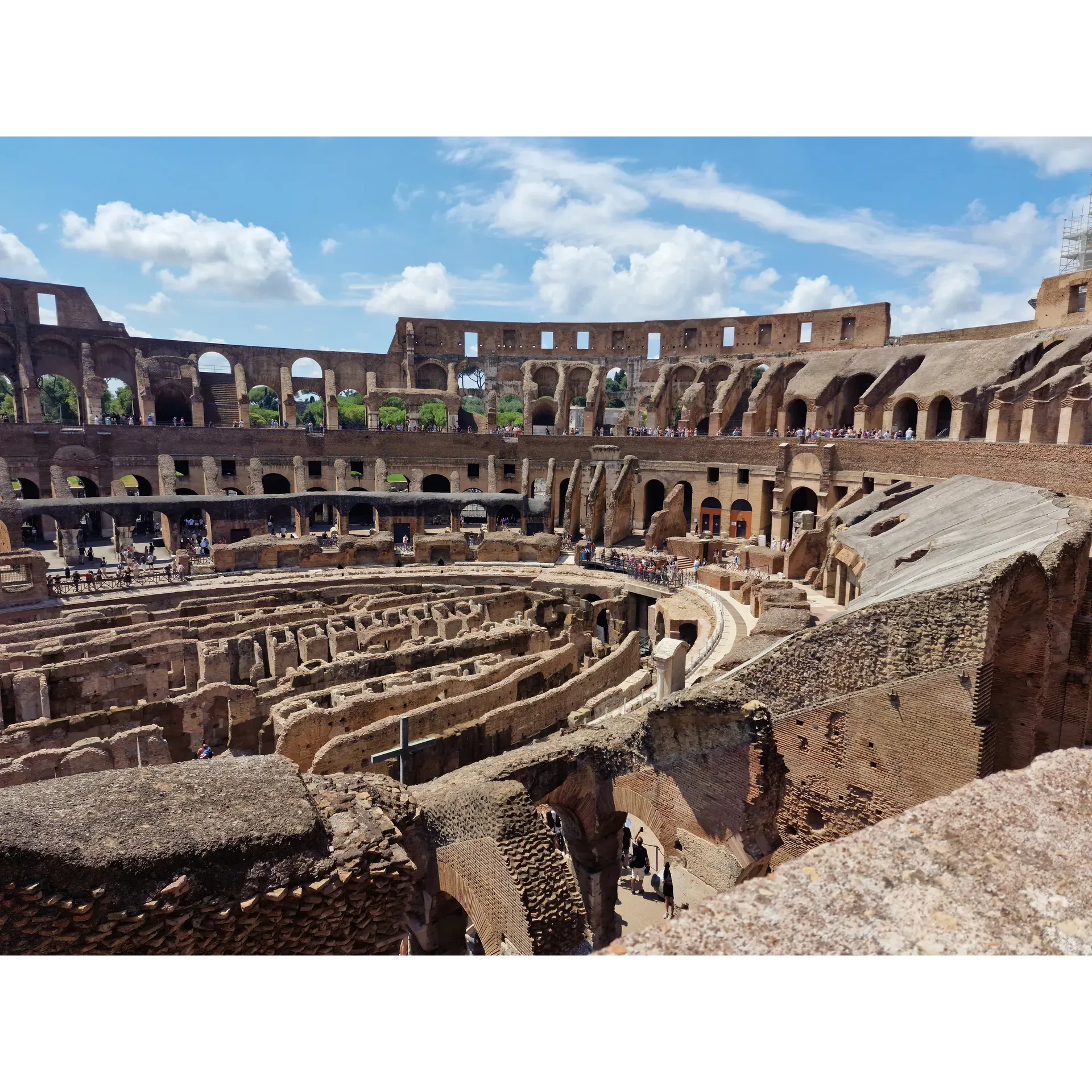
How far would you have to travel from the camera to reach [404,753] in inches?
470

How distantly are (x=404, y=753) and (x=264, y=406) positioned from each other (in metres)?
55.4

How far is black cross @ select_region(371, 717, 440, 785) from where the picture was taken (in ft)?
38.0

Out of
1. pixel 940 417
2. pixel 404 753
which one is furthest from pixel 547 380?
pixel 404 753

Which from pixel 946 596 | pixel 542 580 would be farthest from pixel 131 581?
pixel 946 596

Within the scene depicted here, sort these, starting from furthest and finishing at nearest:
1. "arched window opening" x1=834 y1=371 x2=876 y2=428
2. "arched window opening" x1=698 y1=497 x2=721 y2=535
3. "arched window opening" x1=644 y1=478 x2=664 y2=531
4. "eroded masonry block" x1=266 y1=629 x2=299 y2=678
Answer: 1. "arched window opening" x1=644 y1=478 x2=664 y2=531
2. "arched window opening" x1=834 y1=371 x2=876 y2=428
3. "arched window opening" x1=698 y1=497 x2=721 y2=535
4. "eroded masonry block" x1=266 y1=629 x2=299 y2=678

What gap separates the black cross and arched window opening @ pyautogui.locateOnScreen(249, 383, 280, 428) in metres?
36.2

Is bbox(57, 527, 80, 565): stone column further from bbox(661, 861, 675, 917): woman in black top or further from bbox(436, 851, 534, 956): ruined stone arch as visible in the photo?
bbox(661, 861, 675, 917): woman in black top

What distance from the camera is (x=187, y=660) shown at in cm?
1867

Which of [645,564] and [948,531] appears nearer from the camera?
[948,531]

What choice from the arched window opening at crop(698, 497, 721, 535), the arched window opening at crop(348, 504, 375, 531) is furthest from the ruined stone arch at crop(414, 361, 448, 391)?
the arched window opening at crop(698, 497, 721, 535)

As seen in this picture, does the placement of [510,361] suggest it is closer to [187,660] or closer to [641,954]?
[187,660]

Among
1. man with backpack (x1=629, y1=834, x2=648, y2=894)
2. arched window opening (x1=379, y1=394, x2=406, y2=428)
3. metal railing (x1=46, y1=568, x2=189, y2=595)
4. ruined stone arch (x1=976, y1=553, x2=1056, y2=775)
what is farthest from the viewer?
arched window opening (x1=379, y1=394, x2=406, y2=428)

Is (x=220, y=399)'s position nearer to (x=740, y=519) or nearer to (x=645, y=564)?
(x=645, y=564)

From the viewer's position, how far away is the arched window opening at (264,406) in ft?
158
